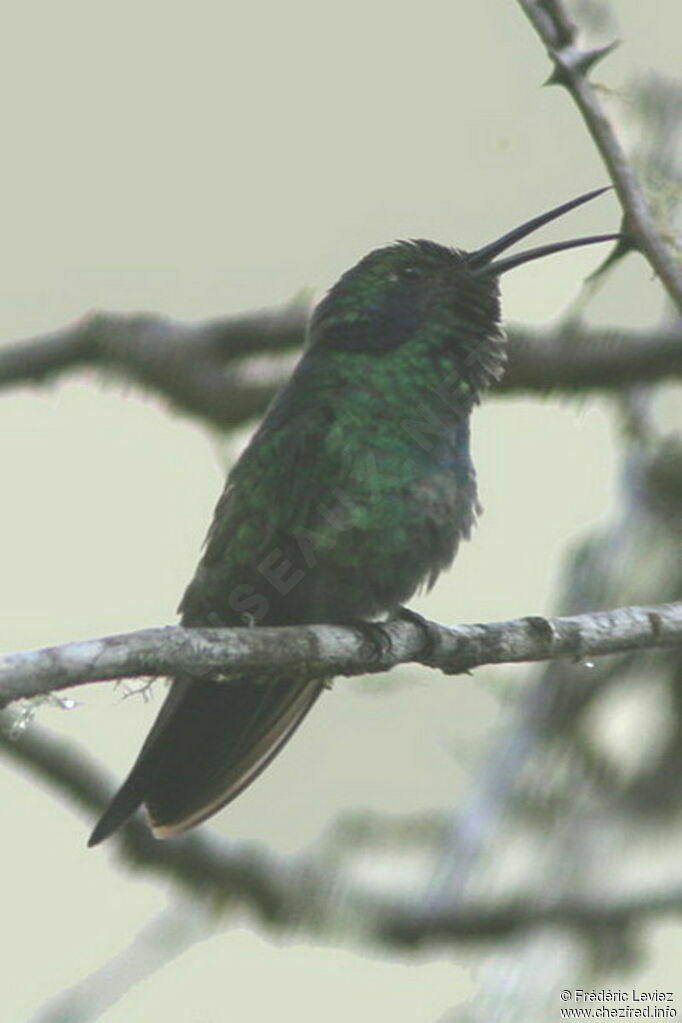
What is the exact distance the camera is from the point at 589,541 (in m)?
6.86

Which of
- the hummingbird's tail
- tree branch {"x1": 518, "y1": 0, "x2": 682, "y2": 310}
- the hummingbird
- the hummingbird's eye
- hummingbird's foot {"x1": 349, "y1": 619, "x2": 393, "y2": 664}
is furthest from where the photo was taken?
the hummingbird's eye

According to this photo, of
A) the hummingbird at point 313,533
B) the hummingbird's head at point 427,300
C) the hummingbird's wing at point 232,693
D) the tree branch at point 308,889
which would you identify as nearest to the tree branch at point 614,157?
the hummingbird at point 313,533

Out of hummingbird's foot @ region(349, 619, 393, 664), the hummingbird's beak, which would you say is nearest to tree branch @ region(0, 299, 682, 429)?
the hummingbird's beak

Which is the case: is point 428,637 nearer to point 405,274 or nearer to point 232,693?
point 232,693

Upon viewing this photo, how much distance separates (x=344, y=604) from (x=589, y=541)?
2.16 meters

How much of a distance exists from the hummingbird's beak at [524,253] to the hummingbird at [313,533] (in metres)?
0.41

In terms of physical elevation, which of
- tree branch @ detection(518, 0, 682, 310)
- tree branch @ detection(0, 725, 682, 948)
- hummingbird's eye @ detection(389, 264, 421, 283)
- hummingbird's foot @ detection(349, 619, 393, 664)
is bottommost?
tree branch @ detection(0, 725, 682, 948)

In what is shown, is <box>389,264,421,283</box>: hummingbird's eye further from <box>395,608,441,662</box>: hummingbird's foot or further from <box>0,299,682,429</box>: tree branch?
<box>395,608,441,662</box>: hummingbird's foot

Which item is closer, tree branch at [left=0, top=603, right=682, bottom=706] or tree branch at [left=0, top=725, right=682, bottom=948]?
tree branch at [left=0, top=603, right=682, bottom=706]

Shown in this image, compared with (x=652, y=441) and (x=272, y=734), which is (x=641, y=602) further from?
(x=272, y=734)

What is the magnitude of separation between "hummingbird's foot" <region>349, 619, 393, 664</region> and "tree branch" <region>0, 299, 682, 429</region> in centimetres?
158

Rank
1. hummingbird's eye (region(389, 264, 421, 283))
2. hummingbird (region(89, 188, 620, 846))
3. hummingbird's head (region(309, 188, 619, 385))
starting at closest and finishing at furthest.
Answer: hummingbird (region(89, 188, 620, 846)), hummingbird's head (region(309, 188, 619, 385)), hummingbird's eye (region(389, 264, 421, 283))

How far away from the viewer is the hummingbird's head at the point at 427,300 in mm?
5332

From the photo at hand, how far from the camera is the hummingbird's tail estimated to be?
4.72m
